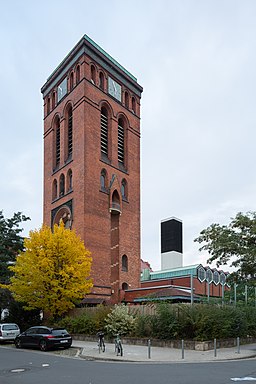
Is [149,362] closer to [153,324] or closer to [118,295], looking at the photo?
[153,324]

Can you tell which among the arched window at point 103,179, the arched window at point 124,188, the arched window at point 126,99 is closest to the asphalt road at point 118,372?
the arched window at point 103,179

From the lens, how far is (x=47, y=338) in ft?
76.2

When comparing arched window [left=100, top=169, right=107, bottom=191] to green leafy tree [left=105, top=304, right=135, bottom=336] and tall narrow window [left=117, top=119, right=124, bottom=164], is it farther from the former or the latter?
green leafy tree [left=105, top=304, right=135, bottom=336]

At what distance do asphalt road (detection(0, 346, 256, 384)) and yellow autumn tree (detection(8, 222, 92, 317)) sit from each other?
12438mm

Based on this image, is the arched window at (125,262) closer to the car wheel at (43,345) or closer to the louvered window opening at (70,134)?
the louvered window opening at (70,134)

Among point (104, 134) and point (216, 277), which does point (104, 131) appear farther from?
point (216, 277)

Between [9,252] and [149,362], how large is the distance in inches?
984

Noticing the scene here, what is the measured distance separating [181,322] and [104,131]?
2801 centimetres

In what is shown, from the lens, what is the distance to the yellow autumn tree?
3156 cm

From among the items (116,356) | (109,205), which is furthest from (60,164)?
(116,356)

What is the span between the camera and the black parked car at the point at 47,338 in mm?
23141

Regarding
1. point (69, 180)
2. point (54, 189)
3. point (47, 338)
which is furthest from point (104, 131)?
point (47, 338)

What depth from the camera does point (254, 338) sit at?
26.2 metres

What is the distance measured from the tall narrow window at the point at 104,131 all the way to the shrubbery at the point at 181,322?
22170 millimetres
